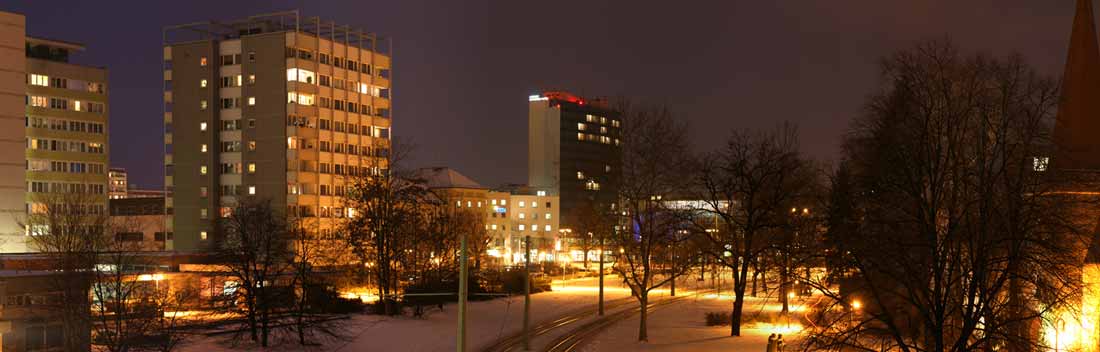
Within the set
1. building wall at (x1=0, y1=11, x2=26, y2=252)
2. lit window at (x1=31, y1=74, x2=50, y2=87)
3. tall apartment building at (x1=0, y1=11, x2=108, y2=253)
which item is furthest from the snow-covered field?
lit window at (x1=31, y1=74, x2=50, y2=87)

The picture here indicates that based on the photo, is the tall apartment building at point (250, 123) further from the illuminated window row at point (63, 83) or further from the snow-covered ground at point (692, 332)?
the snow-covered ground at point (692, 332)

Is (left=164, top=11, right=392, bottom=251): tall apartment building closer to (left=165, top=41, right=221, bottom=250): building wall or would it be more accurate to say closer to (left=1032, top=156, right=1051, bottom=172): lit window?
(left=165, top=41, right=221, bottom=250): building wall

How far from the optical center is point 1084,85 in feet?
→ 95.0

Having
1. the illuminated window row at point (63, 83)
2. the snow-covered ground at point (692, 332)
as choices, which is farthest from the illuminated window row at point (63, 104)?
the snow-covered ground at point (692, 332)

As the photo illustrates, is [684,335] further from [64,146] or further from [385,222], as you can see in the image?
[64,146]

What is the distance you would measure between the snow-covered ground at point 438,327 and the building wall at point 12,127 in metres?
59.0

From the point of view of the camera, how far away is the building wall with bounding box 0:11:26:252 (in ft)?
315

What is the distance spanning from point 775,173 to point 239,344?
2579 centimetres

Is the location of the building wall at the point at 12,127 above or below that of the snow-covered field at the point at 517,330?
above

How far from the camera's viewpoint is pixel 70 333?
3531 cm

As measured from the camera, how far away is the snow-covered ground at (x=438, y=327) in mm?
42781

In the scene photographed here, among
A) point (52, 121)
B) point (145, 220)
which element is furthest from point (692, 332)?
point (52, 121)

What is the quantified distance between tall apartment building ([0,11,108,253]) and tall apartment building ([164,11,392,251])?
11612 millimetres

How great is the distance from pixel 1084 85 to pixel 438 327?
3412cm
